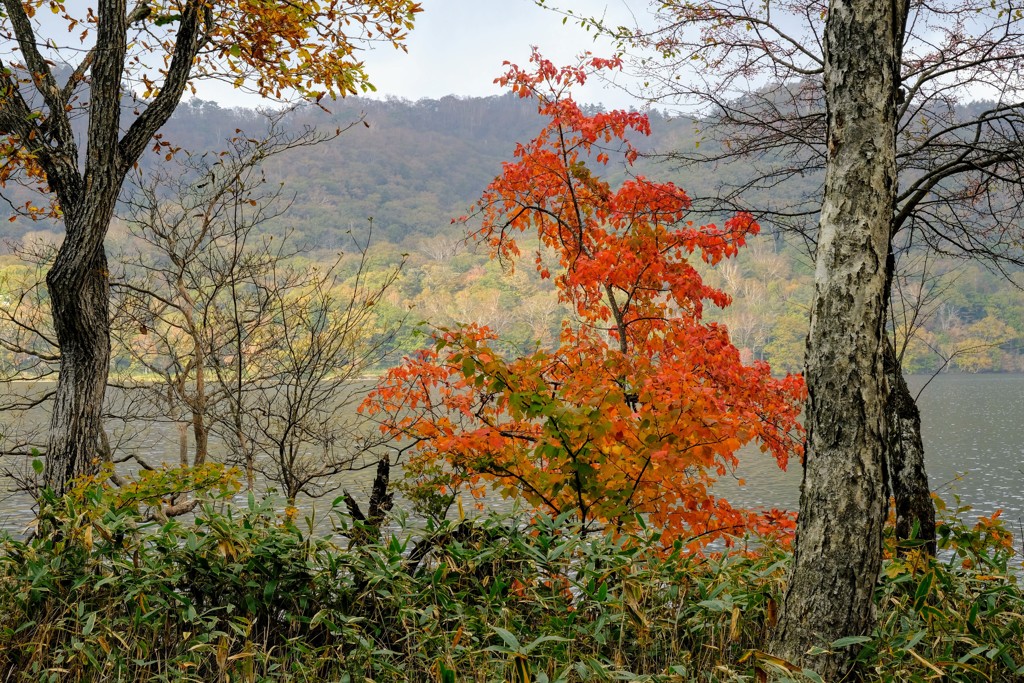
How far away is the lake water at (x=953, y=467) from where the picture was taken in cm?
1546

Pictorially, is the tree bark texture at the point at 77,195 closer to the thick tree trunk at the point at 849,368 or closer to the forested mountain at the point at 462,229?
the thick tree trunk at the point at 849,368

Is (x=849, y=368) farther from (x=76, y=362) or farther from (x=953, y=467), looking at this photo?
(x=953, y=467)

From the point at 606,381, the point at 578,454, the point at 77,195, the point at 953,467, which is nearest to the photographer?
the point at 578,454

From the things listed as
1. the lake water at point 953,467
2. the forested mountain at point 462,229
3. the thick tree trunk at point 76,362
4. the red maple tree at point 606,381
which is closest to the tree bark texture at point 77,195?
the thick tree trunk at point 76,362

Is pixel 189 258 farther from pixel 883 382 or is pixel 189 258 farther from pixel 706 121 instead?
pixel 883 382

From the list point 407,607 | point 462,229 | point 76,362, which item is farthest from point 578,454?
point 462,229

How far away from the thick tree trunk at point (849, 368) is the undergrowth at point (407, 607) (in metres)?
0.14

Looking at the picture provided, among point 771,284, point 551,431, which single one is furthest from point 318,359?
point 771,284

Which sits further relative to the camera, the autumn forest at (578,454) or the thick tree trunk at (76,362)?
the thick tree trunk at (76,362)

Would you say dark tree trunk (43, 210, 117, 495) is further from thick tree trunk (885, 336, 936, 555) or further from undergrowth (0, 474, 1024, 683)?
thick tree trunk (885, 336, 936, 555)

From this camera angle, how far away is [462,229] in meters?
70.2

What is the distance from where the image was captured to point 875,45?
2.40 m

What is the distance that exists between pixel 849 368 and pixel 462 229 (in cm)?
6899

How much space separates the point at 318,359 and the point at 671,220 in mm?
3046
